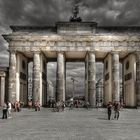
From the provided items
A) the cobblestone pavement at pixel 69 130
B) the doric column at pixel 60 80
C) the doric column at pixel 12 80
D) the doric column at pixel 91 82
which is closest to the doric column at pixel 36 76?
the doric column at pixel 60 80

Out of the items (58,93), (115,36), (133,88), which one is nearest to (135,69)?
(133,88)

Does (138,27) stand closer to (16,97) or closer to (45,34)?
(45,34)

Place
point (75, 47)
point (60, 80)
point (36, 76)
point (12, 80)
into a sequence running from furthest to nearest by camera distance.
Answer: point (75, 47) → point (60, 80) → point (36, 76) → point (12, 80)

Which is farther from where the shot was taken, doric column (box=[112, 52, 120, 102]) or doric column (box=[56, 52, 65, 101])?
doric column (box=[56, 52, 65, 101])

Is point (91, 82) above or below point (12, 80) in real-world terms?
below

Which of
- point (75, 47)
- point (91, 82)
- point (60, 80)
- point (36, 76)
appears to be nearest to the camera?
point (91, 82)

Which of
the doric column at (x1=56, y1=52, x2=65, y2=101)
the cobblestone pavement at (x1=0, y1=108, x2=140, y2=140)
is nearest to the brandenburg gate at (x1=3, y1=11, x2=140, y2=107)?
the doric column at (x1=56, y1=52, x2=65, y2=101)

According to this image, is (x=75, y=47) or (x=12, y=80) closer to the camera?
(x=12, y=80)

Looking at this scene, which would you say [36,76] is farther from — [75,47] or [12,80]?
[75,47]

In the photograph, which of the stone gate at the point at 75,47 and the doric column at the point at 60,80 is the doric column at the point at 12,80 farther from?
the doric column at the point at 60,80

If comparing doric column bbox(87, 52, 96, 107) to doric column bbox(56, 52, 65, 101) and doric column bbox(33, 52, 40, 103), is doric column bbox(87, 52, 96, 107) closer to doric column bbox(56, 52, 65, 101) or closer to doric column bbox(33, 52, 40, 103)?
doric column bbox(56, 52, 65, 101)

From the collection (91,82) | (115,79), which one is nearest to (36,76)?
(91,82)

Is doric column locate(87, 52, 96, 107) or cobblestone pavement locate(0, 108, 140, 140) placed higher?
doric column locate(87, 52, 96, 107)

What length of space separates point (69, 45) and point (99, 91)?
370 ft
